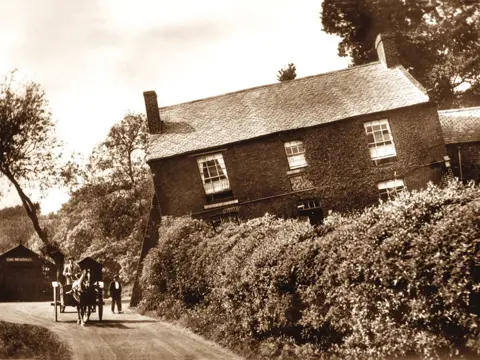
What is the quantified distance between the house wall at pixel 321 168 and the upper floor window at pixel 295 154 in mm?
291

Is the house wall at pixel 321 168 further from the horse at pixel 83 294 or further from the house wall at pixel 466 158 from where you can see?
the horse at pixel 83 294

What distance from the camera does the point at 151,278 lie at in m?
19.3

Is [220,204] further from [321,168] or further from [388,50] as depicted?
[388,50]

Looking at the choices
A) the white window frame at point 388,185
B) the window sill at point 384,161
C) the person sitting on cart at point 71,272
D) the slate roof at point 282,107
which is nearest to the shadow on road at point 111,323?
the person sitting on cart at point 71,272

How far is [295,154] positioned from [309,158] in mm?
840

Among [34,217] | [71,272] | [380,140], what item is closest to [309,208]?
[380,140]

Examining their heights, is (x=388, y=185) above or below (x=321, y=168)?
below

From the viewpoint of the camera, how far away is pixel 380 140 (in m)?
25.2

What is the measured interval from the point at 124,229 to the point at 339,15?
2828 cm

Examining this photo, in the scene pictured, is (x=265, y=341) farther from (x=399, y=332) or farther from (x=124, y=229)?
(x=124, y=229)

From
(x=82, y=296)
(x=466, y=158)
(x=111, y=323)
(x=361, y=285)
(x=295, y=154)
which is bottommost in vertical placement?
(x=111, y=323)

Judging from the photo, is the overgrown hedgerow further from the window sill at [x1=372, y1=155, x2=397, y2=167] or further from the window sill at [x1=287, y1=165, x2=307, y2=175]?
the window sill at [x1=372, y1=155, x2=397, y2=167]

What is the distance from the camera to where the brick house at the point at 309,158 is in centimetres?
2477

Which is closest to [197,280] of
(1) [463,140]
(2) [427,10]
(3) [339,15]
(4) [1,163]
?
(1) [463,140]
